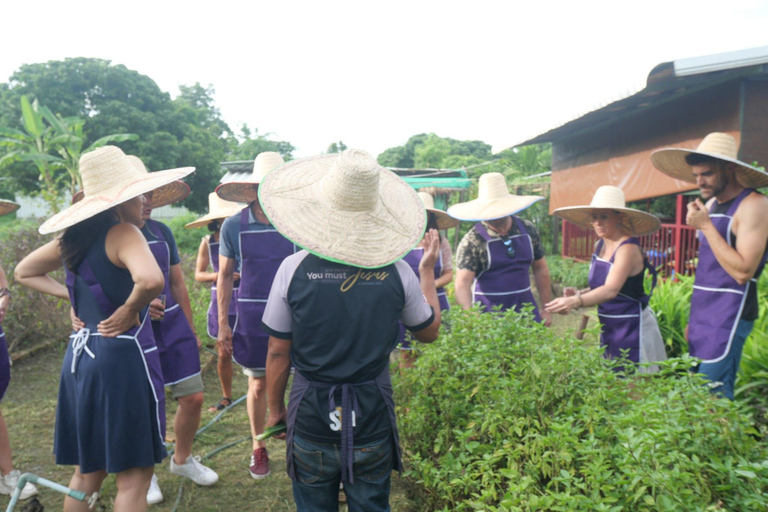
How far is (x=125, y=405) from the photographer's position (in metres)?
2.59

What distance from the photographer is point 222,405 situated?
531 centimetres

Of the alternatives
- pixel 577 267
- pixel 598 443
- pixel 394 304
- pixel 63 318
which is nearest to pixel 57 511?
pixel 394 304

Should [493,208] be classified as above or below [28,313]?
above

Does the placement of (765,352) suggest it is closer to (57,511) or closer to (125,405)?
(125,405)

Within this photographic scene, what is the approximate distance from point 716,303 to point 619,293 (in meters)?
0.60

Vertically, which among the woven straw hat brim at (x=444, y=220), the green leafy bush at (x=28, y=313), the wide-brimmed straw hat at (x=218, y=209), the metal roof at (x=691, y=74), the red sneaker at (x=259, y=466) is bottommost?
the red sneaker at (x=259, y=466)

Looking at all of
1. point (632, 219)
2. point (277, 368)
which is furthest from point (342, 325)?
point (632, 219)

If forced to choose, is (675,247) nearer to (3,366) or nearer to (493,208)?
(493,208)

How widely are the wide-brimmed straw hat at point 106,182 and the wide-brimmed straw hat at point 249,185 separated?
42.5 inches

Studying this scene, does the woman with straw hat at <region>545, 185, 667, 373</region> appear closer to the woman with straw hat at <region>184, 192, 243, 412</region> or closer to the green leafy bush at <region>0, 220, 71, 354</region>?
the woman with straw hat at <region>184, 192, 243, 412</region>

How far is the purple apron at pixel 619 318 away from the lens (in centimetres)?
383

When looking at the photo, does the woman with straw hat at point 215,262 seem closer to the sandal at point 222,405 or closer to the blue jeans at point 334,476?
the sandal at point 222,405

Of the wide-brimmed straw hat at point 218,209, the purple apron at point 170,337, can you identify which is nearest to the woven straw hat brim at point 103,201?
the purple apron at point 170,337

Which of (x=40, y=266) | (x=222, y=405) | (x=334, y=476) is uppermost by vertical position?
(x=40, y=266)
